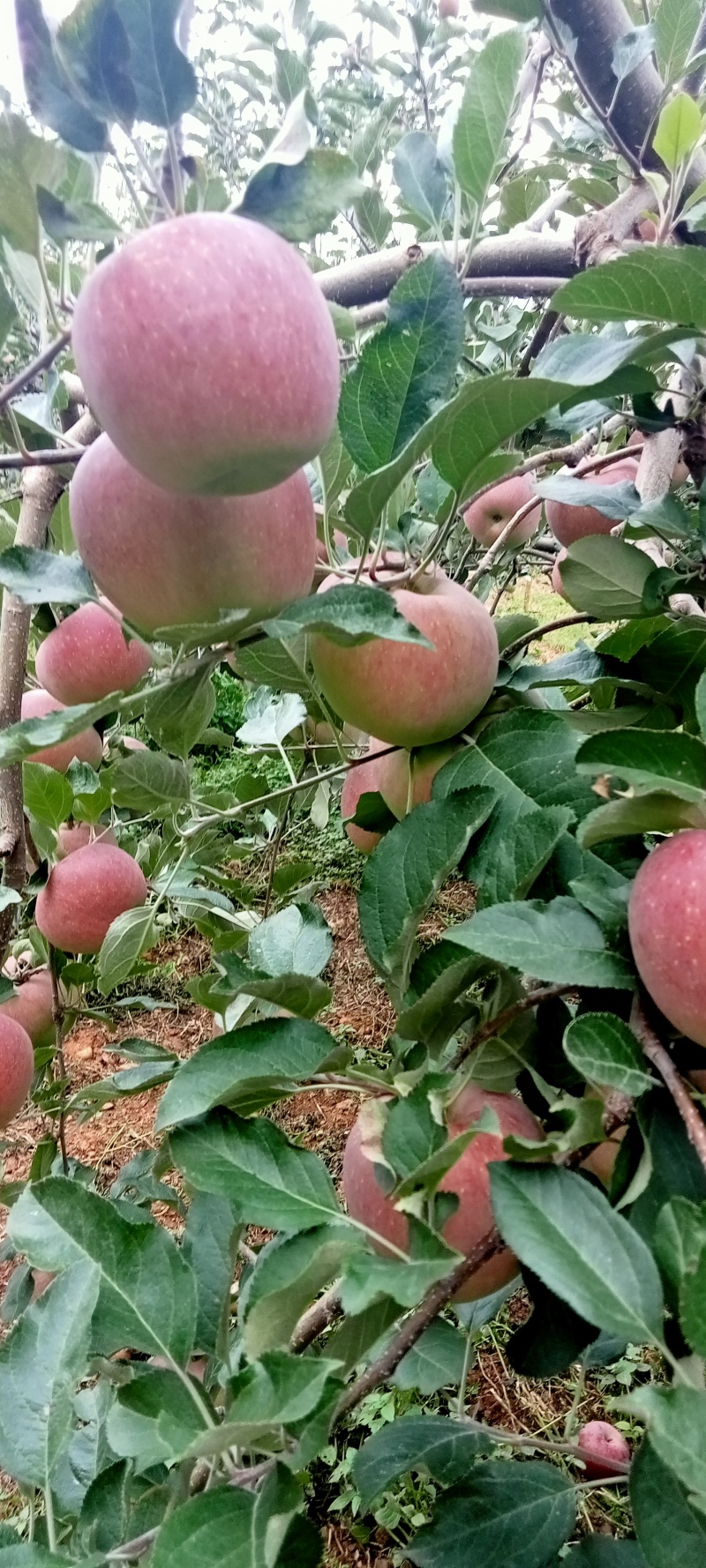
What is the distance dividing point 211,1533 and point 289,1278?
99 mm

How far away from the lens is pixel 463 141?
0.54 metres

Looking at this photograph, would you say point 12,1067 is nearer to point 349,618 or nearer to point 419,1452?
point 419,1452

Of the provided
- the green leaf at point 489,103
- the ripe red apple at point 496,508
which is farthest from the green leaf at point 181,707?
the ripe red apple at point 496,508

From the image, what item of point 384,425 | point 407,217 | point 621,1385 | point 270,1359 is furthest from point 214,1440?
point 621,1385

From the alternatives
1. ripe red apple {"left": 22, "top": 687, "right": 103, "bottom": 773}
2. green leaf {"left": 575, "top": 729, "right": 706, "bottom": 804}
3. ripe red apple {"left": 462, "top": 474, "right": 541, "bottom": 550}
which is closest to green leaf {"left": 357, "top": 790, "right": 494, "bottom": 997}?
green leaf {"left": 575, "top": 729, "right": 706, "bottom": 804}

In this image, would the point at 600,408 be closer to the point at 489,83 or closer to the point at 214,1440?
the point at 489,83

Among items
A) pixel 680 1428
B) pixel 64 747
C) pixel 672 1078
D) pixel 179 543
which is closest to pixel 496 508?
pixel 64 747

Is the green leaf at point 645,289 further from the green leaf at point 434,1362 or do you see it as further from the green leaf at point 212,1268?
the green leaf at point 434,1362

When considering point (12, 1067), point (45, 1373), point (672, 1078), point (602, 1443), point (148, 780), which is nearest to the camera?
point (672, 1078)

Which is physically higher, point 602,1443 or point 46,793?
point 46,793

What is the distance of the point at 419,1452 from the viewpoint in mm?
687

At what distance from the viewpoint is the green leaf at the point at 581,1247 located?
0.33 meters

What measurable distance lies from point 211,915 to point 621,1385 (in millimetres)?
968

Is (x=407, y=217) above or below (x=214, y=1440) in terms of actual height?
above
